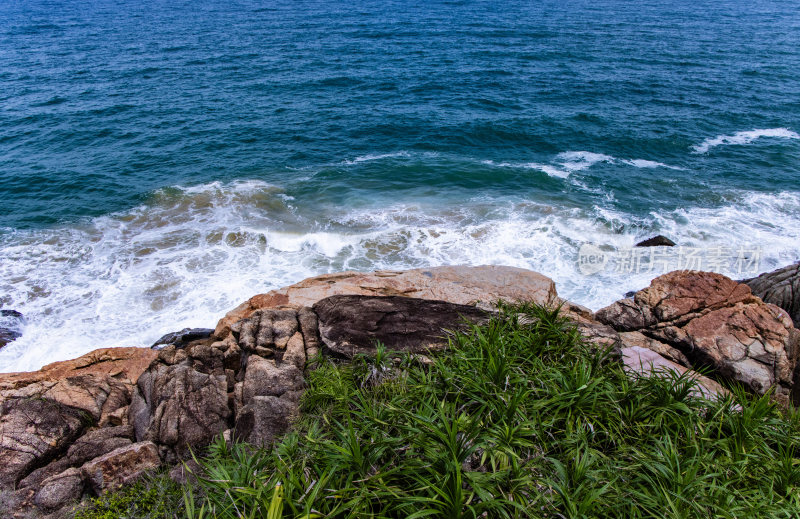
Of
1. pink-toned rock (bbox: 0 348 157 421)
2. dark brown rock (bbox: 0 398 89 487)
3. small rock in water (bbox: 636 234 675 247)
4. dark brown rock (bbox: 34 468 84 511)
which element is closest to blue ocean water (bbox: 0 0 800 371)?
small rock in water (bbox: 636 234 675 247)

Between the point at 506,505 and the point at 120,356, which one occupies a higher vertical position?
the point at 506,505

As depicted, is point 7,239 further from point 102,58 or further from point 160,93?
point 102,58

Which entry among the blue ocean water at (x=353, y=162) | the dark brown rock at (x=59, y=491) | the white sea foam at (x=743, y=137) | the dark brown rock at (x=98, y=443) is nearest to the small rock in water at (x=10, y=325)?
the blue ocean water at (x=353, y=162)

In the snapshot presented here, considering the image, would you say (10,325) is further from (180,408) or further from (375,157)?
(375,157)

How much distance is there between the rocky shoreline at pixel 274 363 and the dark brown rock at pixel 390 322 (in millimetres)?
36

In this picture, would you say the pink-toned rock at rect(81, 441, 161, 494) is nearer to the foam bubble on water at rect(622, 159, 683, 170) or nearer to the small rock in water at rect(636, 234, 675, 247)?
the small rock in water at rect(636, 234, 675, 247)

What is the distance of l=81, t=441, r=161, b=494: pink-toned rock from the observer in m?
8.61

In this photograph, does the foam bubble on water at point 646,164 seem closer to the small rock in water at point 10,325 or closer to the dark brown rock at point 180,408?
the dark brown rock at point 180,408

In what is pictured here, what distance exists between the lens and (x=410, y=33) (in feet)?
206

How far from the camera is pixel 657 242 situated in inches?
913

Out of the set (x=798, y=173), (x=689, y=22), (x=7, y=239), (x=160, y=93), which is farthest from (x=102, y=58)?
(x=689, y=22)

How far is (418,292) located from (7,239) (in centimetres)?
2304

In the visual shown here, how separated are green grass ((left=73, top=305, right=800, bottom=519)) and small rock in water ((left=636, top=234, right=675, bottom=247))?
16903mm

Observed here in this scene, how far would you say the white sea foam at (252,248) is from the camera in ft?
62.6
